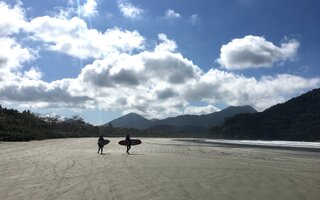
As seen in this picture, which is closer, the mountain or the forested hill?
the forested hill

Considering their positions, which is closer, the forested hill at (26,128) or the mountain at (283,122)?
the forested hill at (26,128)

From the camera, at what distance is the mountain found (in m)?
134

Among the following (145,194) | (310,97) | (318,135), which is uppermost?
(310,97)

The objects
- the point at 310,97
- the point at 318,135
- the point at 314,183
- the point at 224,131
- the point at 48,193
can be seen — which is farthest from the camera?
the point at 224,131

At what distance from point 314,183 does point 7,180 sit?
1095 centimetres

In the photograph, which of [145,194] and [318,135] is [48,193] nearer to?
[145,194]

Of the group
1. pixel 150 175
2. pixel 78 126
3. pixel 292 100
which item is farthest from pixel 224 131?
pixel 150 175

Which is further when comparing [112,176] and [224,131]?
[224,131]

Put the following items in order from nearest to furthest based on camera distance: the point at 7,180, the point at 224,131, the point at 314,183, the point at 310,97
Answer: the point at 7,180
the point at 314,183
the point at 310,97
the point at 224,131

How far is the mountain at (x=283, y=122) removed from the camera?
134 m

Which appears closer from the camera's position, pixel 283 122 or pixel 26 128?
pixel 26 128

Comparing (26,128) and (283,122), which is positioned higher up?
(283,122)

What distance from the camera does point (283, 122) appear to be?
497ft

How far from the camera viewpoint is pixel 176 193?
Result: 40.8 ft
